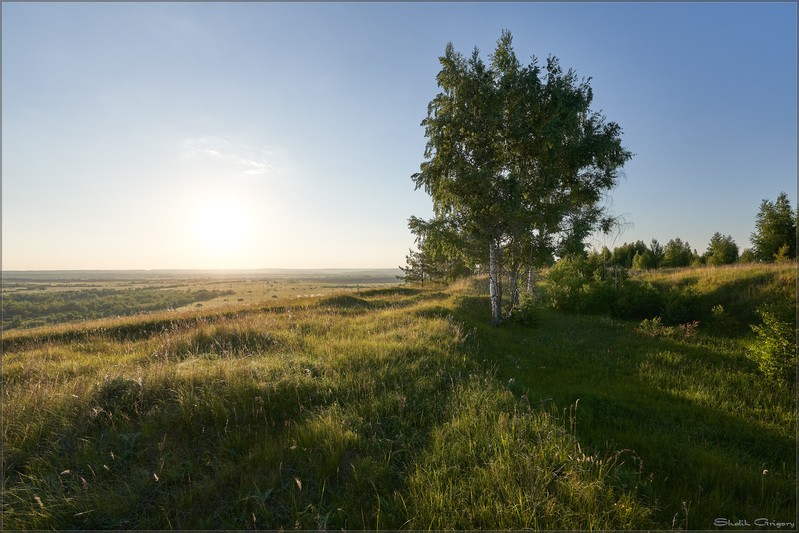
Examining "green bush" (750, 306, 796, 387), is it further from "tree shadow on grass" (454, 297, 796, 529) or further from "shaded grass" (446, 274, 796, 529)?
"tree shadow on grass" (454, 297, 796, 529)

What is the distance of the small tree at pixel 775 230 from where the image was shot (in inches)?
1001

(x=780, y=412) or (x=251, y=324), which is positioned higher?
(x=251, y=324)

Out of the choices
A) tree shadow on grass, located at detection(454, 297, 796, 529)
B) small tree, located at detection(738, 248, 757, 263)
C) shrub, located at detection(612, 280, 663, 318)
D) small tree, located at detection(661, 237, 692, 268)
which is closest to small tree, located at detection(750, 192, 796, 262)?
small tree, located at detection(738, 248, 757, 263)

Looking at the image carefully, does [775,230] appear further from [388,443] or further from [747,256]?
[388,443]

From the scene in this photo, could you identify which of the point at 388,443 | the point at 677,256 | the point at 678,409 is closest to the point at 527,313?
the point at 678,409

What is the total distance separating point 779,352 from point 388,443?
10.4m

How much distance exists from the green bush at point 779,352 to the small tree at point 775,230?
2748 cm

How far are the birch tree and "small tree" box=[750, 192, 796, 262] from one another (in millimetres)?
25214

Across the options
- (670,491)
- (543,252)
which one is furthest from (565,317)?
(670,491)

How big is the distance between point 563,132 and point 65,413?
16896 millimetres

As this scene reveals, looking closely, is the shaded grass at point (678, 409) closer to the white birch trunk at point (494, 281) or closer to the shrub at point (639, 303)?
the white birch trunk at point (494, 281)

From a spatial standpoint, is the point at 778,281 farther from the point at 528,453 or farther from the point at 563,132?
the point at 528,453

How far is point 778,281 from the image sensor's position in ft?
44.7

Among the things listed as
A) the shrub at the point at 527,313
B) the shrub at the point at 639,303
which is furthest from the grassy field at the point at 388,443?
the shrub at the point at 639,303
